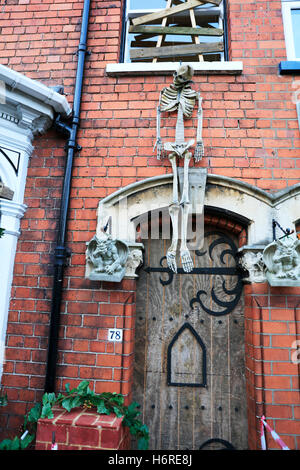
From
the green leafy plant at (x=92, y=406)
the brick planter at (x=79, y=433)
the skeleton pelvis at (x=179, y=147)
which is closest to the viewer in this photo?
the brick planter at (x=79, y=433)

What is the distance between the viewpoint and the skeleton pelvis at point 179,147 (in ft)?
9.00

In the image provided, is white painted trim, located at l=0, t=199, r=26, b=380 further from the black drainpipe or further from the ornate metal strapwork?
the ornate metal strapwork

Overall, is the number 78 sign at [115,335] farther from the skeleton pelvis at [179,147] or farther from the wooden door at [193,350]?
the skeleton pelvis at [179,147]

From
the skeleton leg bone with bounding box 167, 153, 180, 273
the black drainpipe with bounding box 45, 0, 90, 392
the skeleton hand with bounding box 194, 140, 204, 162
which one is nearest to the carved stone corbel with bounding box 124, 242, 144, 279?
the skeleton leg bone with bounding box 167, 153, 180, 273

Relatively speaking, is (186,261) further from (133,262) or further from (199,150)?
(199,150)

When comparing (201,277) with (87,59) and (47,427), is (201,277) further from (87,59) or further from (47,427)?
→ (87,59)

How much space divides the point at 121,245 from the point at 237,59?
234cm

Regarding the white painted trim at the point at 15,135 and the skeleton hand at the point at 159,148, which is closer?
the white painted trim at the point at 15,135

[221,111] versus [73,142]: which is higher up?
[221,111]

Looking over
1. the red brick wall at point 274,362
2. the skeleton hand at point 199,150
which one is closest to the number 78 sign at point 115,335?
the red brick wall at point 274,362

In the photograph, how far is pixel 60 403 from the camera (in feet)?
7.55

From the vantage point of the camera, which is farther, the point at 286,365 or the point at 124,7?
the point at 124,7

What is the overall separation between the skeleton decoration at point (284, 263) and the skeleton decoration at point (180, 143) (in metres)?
0.70

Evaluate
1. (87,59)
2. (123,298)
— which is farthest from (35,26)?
(123,298)
